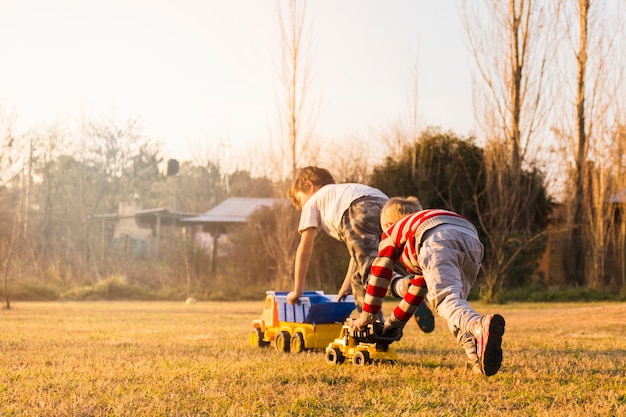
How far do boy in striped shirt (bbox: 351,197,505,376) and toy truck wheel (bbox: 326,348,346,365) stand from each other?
0.27 metres

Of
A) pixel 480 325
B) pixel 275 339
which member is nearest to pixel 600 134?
pixel 275 339

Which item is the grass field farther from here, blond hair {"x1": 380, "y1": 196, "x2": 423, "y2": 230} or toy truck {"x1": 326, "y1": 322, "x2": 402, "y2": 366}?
blond hair {"x1": 380, "y1": 196, "x2": 423, "y2": 230}

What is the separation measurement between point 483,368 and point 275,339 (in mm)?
2803

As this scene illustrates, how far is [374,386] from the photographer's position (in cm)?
435

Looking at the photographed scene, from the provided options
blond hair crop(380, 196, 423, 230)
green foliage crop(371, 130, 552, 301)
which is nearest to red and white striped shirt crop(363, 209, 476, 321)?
blond hair crop(380, 196, 423, 230)

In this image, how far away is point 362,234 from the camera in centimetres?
582

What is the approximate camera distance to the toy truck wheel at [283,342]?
6.39 m

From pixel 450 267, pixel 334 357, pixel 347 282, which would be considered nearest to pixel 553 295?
pixel 347 282

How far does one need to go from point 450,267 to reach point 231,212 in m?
26.4

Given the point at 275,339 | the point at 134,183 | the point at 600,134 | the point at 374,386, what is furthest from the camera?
the point at 134,183

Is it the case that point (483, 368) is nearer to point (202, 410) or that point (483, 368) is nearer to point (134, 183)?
point (202, 410)

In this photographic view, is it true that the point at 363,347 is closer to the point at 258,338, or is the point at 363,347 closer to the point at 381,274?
the point at 381,274

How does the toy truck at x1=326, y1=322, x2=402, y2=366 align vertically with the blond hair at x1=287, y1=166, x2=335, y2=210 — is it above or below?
below

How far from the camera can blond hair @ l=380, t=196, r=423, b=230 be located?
518 cm
